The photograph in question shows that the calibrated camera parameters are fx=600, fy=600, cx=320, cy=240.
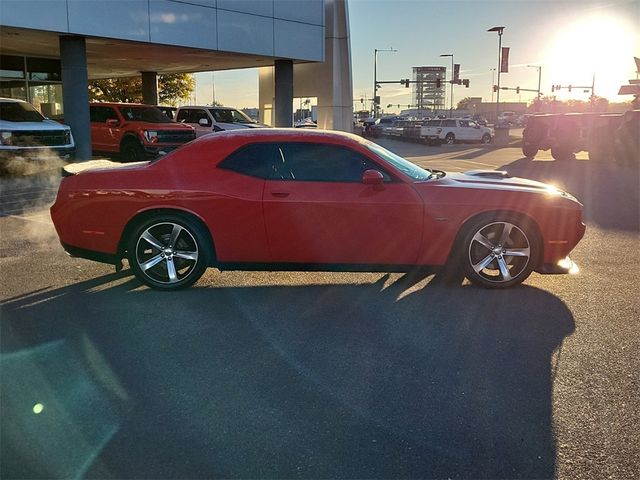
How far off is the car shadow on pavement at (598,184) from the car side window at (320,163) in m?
5.48

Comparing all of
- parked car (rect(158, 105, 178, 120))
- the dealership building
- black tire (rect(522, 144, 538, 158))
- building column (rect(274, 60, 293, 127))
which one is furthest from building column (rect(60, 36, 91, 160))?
black tire (rect(522, 144, 538, 158))

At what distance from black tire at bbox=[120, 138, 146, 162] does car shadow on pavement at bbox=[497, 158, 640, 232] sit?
10.6 metres

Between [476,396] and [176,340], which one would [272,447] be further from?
[176,340]

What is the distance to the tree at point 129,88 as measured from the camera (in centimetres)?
3628

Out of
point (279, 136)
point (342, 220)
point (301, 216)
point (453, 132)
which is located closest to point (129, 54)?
point (279, 136)

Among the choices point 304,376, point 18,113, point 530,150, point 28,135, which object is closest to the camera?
point 304,376

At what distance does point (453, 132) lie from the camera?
40.8 m

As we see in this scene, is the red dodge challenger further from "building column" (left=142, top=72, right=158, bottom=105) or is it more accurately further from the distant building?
the distant building

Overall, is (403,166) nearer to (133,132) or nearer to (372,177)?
(372,177)

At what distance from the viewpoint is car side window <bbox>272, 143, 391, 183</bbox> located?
5570 mm

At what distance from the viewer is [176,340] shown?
4430mm

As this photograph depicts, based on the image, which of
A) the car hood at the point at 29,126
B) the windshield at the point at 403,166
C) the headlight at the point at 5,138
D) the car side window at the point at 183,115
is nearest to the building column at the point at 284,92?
the car side window at the point at 183,115

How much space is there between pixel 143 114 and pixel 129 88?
20.4 m

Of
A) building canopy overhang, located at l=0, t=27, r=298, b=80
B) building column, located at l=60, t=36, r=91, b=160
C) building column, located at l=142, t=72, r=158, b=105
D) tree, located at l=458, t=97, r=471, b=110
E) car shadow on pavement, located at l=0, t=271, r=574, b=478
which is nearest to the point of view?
car shadow on pavement, located at l=0, t=271, r=574, b=478
